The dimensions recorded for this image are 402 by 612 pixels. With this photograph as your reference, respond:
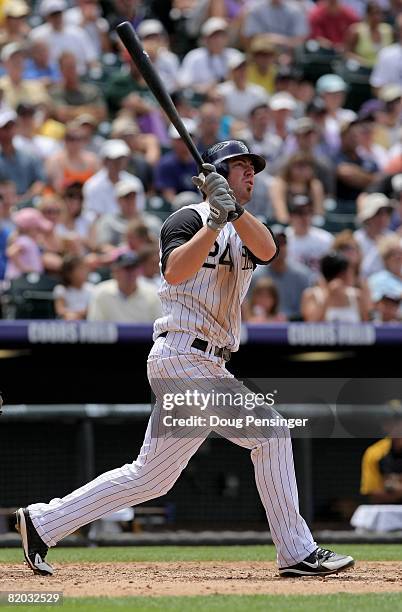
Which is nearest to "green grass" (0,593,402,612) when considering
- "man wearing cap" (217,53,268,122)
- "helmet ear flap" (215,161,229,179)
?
"helmet ear flap" (215,161,229,179)

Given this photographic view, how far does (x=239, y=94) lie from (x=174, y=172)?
1.81 metres

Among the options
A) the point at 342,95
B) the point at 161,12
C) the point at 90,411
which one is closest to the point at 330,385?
the point at 90,411

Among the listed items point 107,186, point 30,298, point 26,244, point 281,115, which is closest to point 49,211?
point 26,244

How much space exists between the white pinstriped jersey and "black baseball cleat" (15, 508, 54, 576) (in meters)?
0.92

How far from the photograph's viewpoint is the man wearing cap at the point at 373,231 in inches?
443

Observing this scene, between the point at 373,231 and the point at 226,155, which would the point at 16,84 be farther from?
the point at 226,155

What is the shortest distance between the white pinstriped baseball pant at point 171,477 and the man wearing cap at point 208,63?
27.8ft

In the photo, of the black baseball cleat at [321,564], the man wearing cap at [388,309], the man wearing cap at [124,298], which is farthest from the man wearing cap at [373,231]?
the black baseball cleat at [321,564]

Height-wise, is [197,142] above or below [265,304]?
above

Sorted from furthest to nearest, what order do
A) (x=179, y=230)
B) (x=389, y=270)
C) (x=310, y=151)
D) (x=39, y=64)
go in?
1. (x=39, y=64)
2. (x=310, y=151)
3. (x=389, y=270)
4. (x=179, y=230)

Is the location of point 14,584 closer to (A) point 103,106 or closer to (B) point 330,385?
(B) point 330,385

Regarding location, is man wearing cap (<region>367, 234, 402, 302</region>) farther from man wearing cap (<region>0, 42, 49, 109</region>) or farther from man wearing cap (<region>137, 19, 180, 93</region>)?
man wearing cap (<region>0, 42, 49, 109</region>)

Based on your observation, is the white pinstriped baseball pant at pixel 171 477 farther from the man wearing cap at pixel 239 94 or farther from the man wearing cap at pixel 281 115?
the man wearing cap at pixel 239 94

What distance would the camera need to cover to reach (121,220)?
10.9m
